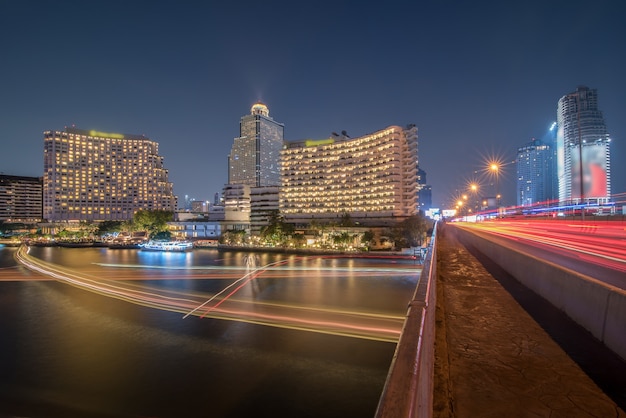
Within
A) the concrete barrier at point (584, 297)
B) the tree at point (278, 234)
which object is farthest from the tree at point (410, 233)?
→ the concrete barrier at point (584, 297)

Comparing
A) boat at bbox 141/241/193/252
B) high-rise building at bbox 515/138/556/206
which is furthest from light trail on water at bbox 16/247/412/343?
high-rise building at bbox 515/138/556/206

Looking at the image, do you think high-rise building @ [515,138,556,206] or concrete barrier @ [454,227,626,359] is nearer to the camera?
concrete barrier @ [454,227,626,359]

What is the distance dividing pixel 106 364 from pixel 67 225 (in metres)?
194

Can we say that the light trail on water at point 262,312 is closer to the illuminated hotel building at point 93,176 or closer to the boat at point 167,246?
the boat at point 167,246

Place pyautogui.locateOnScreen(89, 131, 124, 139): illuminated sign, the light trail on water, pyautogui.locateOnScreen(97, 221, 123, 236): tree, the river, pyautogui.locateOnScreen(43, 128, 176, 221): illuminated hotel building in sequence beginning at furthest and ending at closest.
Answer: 1. pyautogui.locateOnScreen(89, 131, 124, 139): illuminated sign
2. pyautogui.locateOnScreen(43, 128, 176, 221): illuminated hotel building
3. pyautogui.locateOnScreen(97, 221, 123, 236): tree
4. the light trail on water
5. the river

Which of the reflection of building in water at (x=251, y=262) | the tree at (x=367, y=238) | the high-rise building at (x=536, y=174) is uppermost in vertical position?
the high-rise building at (x=536, y=174)

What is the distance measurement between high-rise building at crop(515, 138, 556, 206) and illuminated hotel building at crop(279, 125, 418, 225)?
180 ft

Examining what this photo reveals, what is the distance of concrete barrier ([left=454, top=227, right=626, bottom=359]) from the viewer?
15.2 ft

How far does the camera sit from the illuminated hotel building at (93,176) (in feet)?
576

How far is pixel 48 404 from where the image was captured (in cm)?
1525

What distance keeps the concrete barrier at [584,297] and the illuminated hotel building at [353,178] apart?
10920 centimetres

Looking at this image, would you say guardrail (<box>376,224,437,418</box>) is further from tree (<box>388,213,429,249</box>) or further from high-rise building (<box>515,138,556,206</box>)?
high-rise building (<box>515,138,556,206</box>)

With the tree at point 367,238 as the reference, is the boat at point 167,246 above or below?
below

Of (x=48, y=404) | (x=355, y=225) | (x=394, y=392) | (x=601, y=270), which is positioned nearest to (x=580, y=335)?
(x=394, y=392)
